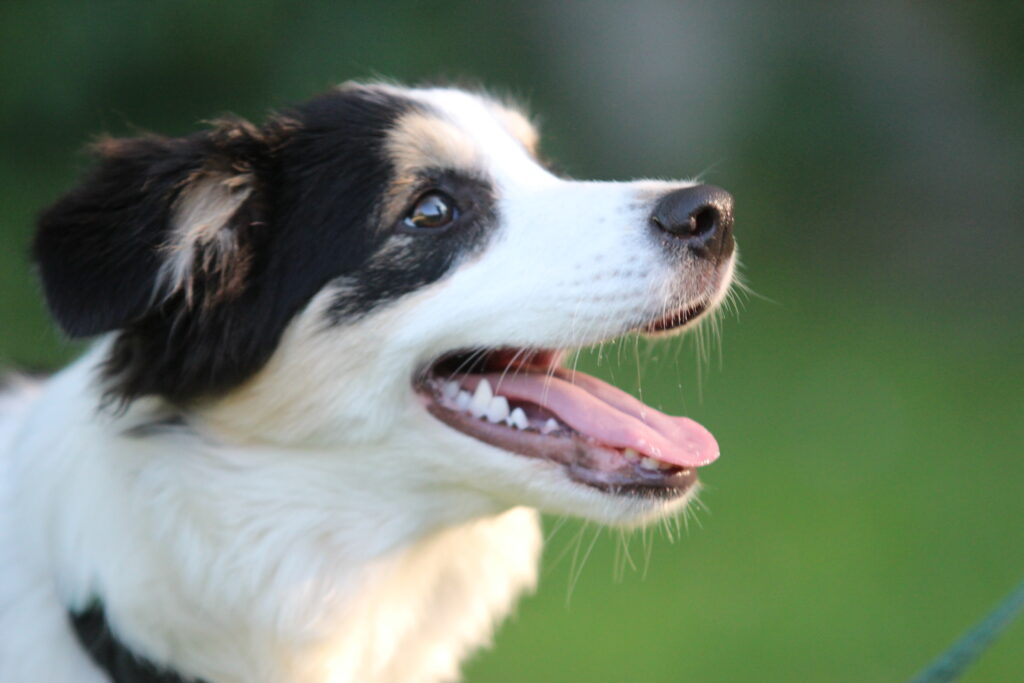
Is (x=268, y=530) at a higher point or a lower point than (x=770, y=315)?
higher

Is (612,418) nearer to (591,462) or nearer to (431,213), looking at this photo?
(591,462)

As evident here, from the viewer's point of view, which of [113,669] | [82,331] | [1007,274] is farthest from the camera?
[1007,274]

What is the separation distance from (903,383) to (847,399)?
1.58 feet

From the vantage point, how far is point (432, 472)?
2.62m

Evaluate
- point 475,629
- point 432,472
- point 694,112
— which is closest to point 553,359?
point 432,472

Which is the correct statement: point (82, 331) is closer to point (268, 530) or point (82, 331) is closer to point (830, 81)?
point (268, 530)

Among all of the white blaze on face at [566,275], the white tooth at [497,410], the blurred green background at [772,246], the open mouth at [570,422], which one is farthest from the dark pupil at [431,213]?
the blurred green background at [772,246]

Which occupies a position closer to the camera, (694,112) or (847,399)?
(847,399)

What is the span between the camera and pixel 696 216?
251cm

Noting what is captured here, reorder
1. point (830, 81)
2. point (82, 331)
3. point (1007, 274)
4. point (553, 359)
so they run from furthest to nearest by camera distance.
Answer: point (830, 81), point (1007, 274), point (553, 359), point (82, 331)

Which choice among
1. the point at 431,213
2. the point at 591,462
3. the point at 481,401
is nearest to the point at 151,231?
the point at 431,213

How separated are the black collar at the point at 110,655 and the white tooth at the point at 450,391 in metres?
0.83

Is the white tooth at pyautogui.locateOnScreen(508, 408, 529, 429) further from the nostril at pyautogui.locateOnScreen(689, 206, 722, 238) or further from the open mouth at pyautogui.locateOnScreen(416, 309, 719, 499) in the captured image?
the nostril at pyautogui.locateOnScreen(689, 206, 722, 238)

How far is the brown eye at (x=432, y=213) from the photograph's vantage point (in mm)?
2730
